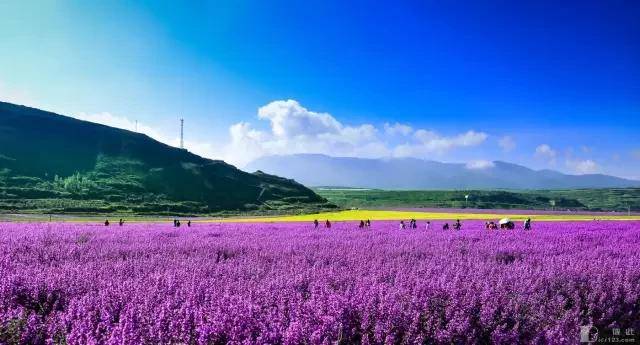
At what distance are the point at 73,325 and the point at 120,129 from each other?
12230 centimetres

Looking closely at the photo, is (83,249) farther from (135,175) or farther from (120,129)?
(120,129)

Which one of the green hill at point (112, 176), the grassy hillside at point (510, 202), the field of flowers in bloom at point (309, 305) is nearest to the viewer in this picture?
the field of flowers in bloom at point (309, 305)

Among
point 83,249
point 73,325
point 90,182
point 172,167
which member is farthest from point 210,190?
point 73,325

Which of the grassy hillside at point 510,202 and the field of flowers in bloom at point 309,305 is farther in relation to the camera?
the grassy hillside at point 510,202

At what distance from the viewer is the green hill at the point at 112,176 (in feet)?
236

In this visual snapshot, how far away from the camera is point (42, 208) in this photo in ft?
194

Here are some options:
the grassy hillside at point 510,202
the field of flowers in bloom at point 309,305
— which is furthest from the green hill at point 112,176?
the field of flowers in bloom at point 309,305

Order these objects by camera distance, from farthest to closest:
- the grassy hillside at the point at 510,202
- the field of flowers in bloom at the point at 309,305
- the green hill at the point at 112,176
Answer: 1. the grassy hillside at the point at 510,202
2. the green hill at the point at 112,176
3. the field of flowers in bloom at the point at 309,305

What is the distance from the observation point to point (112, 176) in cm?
9038

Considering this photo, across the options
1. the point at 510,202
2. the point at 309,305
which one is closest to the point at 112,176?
the point at 510,202

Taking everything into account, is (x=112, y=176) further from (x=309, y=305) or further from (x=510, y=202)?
(x=309, y=305)

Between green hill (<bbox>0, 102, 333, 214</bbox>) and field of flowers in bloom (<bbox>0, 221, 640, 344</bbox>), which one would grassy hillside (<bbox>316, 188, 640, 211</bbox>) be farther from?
field of flowers in bloom (<bbox>0, 221, 640, 344</bbox>)

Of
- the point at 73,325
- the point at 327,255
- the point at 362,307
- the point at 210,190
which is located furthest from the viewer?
the point at 210,190

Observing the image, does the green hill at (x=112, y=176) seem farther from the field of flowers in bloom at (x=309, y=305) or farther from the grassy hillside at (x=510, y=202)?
the field of flowers in bloom at (x=309, y=305)
